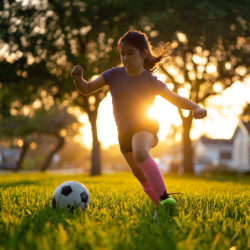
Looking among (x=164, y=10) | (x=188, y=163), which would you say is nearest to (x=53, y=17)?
(x=164, y=10)

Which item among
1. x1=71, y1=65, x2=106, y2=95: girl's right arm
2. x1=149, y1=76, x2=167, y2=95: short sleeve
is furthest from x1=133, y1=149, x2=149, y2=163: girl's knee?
x1=71, y1=65, x2=106, y2=95: girl's right arm

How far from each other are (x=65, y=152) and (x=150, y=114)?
260ft

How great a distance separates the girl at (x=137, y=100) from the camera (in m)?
3.79

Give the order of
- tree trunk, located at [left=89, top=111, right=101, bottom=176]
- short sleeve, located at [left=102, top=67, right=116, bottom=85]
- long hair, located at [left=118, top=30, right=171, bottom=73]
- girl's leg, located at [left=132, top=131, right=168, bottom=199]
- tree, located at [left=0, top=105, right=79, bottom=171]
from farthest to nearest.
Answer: tree, located at [left=0, top=105, right=79, bottom=171] → tree trunk, located at [left=89, top=111, right=101, bottom=176] → short sleeve, located at [left=102, top=67, right=116, bottom=85] → long hair, located at [left=118, top=30, right=171, bottom=73] → girl's leg, located at [left=132, top=131, right=168, bottom=199]

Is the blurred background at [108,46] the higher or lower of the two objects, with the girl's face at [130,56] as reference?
higher

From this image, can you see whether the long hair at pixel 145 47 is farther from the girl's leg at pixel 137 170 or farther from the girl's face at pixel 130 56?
the girl's leg at pixel 137 170

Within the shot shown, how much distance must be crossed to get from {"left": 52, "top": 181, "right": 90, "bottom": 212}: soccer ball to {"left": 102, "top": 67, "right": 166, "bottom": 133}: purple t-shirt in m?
0.94

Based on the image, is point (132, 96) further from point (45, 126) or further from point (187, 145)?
point (45, 126)

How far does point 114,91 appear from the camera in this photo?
4.23 m

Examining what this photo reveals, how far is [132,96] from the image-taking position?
13.4ft

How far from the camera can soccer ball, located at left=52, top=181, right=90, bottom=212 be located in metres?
4.18

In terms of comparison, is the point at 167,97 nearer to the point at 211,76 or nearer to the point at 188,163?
the point at 211,76

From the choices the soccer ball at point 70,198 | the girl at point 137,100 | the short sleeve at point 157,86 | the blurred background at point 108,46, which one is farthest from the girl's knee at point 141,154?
the blurred background at point 108,46

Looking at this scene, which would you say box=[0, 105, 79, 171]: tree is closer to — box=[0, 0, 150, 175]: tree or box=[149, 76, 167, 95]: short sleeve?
box=[0, 0, 150, 175]: tree
